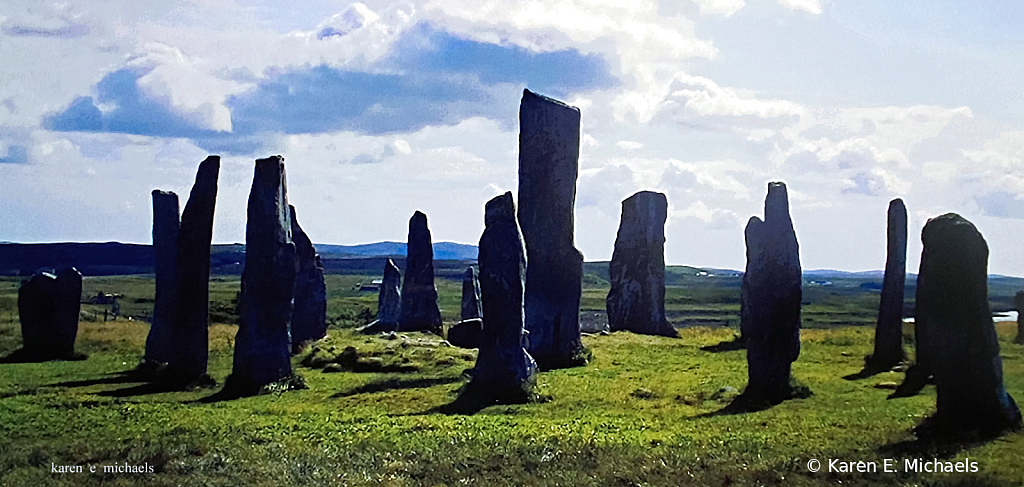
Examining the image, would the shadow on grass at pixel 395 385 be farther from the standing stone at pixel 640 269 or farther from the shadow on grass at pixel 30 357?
the standing stone at pixel 640 269

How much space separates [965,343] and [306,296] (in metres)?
27.0

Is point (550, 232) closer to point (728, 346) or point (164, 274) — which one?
point (728, 346)

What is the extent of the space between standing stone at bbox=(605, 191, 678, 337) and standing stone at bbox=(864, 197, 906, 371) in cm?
1375

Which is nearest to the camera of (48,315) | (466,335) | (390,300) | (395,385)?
(395,385)

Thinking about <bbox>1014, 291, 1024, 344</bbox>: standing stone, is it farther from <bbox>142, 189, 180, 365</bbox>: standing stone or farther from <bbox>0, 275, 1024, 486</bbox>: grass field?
<bbox>142, 189, 180, 365</bbox>: standing stone

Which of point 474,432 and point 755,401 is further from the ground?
point 755,401

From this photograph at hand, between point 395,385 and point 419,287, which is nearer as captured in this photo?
point 395,385

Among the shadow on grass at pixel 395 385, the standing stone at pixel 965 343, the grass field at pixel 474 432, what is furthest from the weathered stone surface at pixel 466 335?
the standing stone at pixel 965 343

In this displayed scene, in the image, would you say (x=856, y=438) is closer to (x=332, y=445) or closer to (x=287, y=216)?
(x=332, y=445)

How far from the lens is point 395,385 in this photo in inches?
1003

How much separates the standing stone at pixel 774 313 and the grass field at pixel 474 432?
2.74 ft

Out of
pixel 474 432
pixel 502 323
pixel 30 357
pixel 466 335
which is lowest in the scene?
pixel 30 357

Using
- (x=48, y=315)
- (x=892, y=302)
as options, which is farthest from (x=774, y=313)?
(x=48, y=315)

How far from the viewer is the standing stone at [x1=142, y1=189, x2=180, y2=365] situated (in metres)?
28.9
